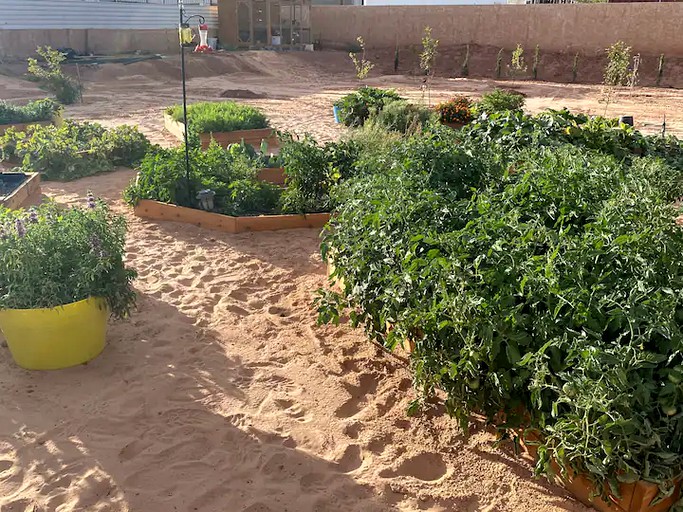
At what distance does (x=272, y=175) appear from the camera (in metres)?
7.91

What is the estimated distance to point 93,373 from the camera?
3.81 meters

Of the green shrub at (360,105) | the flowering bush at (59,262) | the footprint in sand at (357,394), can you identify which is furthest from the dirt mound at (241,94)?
the footprint in sand at (357,394)

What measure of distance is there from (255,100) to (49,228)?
14.5 m

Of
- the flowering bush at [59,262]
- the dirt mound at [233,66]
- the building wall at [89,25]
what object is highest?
the building wall at [89,25]

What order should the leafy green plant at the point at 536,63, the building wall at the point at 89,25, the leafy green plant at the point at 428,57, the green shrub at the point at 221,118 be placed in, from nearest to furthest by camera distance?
the green shrub at the point at 221,118
the leafy green plant at the point at 428,57
the building wall at the point at 89,25
the leafy green plant at the point at 536,63

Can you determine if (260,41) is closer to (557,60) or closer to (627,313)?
(557,60)

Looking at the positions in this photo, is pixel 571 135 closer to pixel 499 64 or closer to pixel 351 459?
pixel 351 459

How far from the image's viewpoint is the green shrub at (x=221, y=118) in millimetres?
10383

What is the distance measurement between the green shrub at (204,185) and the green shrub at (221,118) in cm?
307

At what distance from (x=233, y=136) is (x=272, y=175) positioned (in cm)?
304

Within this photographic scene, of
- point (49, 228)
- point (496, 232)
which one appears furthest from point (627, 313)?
point (49, 228)

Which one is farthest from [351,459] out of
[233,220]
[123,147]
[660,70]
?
[660,70]

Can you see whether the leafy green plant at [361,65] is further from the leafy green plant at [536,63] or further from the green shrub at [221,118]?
the leafy green plant at [536,63]

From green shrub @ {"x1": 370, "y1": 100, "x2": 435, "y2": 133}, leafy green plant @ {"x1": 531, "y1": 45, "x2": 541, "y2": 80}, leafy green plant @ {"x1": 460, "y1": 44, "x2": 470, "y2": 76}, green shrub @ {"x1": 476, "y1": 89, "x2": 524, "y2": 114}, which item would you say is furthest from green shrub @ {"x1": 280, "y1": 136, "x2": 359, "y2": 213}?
leafy green plant @ {"x1": 460, "y1": 44, "x2": 470, "y2": 76}
